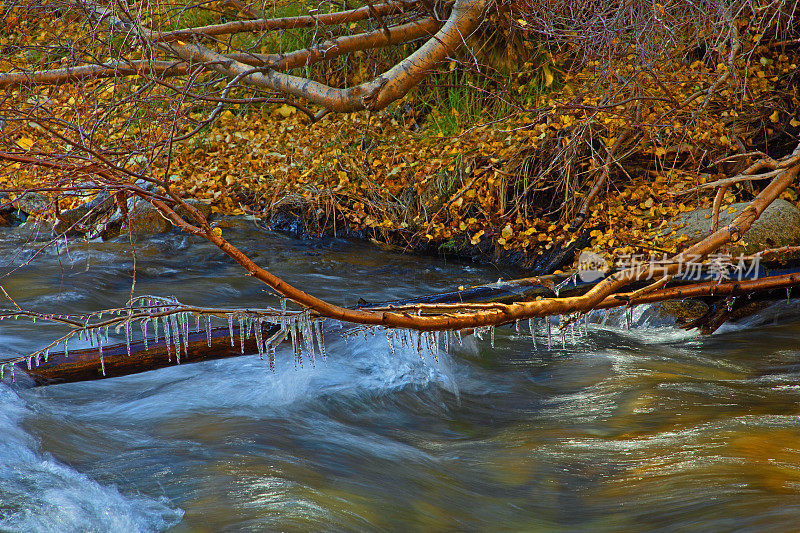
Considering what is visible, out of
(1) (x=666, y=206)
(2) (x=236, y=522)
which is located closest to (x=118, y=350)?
(2) (x=236, y=522)

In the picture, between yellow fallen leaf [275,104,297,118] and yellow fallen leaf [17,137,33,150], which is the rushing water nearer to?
yellow fallen leaf [17,137,33,150]

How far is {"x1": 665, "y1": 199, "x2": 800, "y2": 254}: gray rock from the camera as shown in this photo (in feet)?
18.2

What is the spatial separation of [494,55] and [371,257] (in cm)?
300

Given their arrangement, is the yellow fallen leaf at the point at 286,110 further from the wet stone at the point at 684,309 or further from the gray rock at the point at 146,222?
the wet stone at the point at 684,309

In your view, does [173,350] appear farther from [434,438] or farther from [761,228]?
[761,228]

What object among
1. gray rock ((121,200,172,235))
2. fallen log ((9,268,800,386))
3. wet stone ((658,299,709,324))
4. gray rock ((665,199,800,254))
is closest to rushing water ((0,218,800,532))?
wet stone ((658,299,709,324))

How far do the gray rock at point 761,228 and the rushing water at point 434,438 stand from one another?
0.60 meters

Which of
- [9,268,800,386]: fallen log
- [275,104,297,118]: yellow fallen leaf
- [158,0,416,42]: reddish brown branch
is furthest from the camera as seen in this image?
[275,104,297,118]: yellow fallen leaf

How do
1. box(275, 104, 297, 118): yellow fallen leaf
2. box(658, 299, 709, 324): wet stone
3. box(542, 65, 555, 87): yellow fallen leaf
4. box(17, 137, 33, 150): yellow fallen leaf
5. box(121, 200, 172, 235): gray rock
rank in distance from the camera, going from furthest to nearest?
box(275, 104, 297, 118): yellow fallen leaf
box(121, 200, 172, 235): gray rock
box(542, 65, 555, 87): yellow fallen leaf
box(658, 299, 709, 324): wet stone
box(17, 137, 33, 150): yellow fallen leaf

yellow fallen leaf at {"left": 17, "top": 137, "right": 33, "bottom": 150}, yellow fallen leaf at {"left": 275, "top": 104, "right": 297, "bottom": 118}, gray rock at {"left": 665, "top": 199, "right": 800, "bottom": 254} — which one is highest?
yellow fallen leaf at {"left": 275, "top": 104, "right": 297, "bottom": 118}

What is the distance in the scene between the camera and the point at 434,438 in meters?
3.78

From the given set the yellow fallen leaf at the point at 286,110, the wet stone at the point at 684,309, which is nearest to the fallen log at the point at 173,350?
the wet stone at the point at 684,309

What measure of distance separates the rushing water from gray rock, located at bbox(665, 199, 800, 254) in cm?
60

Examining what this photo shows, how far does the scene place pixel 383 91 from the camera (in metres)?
6.28
